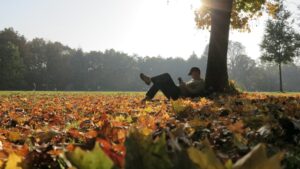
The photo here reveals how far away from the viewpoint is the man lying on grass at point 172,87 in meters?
8.88

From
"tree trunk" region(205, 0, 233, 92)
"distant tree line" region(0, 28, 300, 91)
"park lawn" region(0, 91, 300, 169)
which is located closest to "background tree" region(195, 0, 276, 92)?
"tree trunk" region(205, 0, 233, 92)

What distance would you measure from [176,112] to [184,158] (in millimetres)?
3545

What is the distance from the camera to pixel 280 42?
4525 centimetres

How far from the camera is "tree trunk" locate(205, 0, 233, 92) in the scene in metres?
11.4

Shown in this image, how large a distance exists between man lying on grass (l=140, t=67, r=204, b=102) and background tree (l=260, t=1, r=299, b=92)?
37674 millimetres

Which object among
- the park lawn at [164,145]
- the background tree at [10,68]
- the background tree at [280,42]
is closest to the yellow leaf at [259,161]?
the park lawn at [164,145]

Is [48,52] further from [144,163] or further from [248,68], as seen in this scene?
[144,163]

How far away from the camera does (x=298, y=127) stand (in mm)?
2479

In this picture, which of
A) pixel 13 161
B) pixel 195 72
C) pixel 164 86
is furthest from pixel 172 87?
pixel 13 161

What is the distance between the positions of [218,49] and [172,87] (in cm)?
349

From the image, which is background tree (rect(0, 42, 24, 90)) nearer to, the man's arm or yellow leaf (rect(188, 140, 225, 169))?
the man's arm

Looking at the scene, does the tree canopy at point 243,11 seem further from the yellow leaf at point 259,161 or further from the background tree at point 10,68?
the background tree at point 10,68

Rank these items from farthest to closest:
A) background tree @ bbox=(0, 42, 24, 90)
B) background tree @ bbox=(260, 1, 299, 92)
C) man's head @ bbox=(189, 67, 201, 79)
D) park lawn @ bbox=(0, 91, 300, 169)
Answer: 1. background tree @ bbox=(0, 42, 24, 90)
2. background tree @ bbox=(260, 1, 299, 92)
3. man's head @ bbox=(189, 67, 201, 79)
4. park lawn @ bbox=(0, 91, 300, 169)

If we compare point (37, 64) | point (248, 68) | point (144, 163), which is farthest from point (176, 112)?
point (248, 68)
